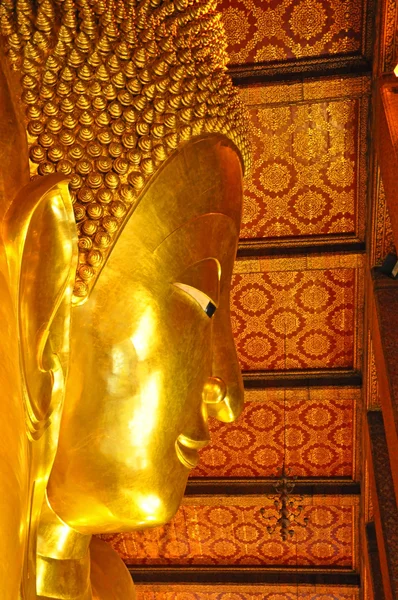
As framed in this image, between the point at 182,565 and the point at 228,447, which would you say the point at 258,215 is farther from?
the point at 182,565

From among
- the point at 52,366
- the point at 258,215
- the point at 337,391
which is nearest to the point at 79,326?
the point at 52,366

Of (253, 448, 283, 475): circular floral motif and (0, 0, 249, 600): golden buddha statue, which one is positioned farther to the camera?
(253, 448, 283, 475): circular floral motif

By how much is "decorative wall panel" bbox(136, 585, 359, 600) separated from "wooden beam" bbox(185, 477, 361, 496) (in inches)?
48.0

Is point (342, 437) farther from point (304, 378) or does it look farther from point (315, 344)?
point (315, 344)

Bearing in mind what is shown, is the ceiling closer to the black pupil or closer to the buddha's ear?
the black pupil

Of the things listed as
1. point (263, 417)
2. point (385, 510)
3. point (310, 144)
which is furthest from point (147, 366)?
point (263, 417)

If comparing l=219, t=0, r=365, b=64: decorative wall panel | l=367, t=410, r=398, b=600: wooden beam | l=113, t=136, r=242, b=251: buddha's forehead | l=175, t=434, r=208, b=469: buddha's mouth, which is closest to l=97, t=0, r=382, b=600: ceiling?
l=219, t=0, r=365, b=64: decorative wall panel

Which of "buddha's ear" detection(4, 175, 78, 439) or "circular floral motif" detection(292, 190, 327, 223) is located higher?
"circular floral motif" detection(292, 190, 327, 223)

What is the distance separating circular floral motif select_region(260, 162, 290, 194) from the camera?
5.62m

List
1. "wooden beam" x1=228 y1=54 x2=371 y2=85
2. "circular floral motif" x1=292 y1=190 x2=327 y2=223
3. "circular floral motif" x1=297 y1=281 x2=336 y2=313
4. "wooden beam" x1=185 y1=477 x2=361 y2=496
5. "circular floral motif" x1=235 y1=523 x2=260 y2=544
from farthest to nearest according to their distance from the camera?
"circular floral motif" x1=235 y1=523 x2=260 y2=544, "wooden beam" x1=185 y1=477 x2=361 y2=496, "circular floral motif" x1=297 y1=281 x2=336 y2=313, "circular floral motif" x1=292 y1=190 x2=327 y2=223, "wooden beam" x1=228 y1=54 x2=371 y2=85

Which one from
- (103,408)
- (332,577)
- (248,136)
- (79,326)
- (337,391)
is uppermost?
(248,136)

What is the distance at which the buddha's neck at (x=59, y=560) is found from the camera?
1613 millimetres

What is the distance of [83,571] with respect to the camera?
172cm

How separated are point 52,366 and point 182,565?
7451 mm
